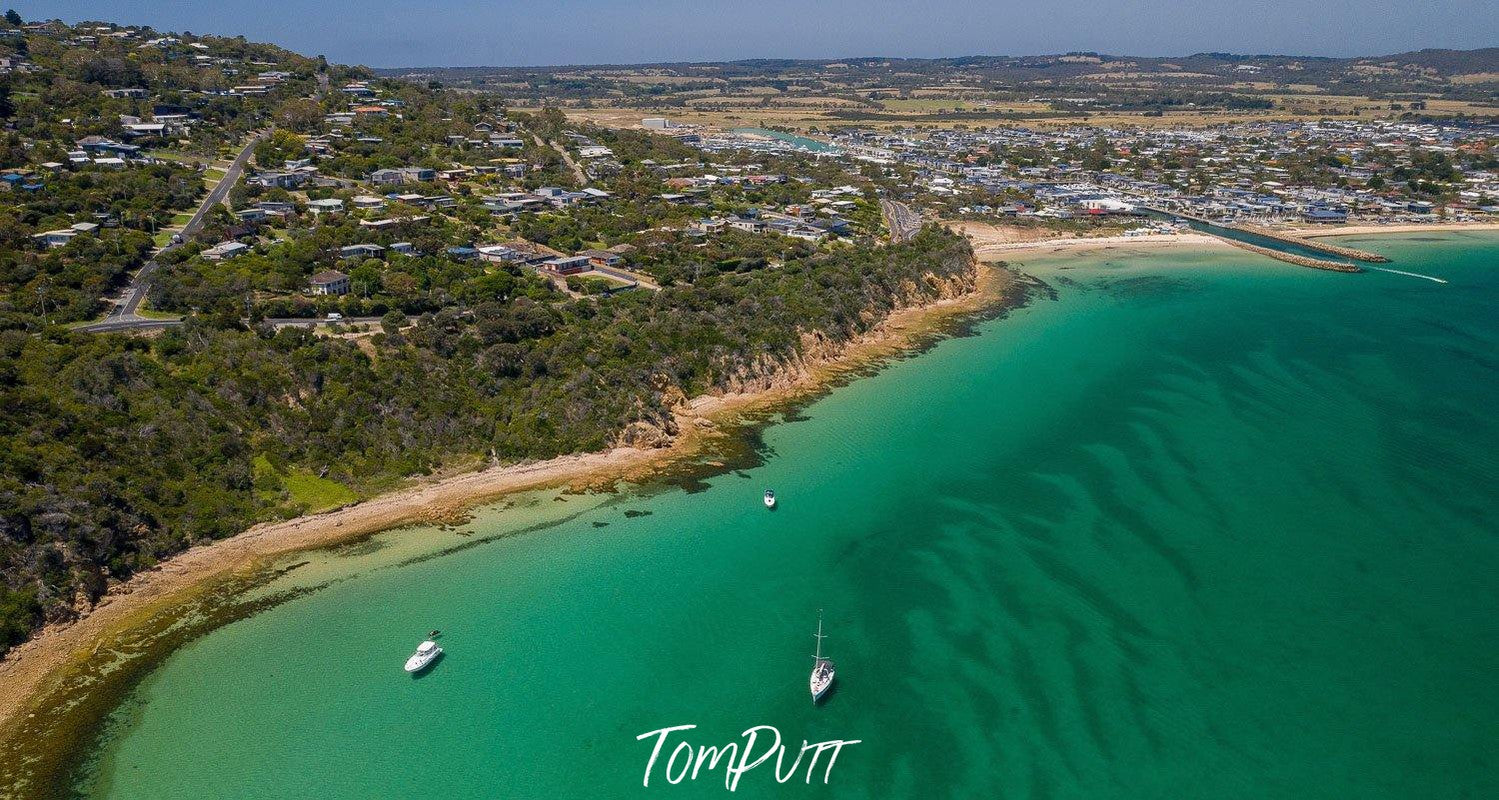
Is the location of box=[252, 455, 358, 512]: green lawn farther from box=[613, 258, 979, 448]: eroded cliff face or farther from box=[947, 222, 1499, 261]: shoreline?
box=[947, 222, 1499, 261]: shoreline

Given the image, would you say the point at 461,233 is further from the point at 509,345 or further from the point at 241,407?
the point at 241,407

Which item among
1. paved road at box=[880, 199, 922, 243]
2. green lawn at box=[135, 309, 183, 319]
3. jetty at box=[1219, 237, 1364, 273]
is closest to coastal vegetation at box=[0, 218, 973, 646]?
green lawn at box=[135, 309, 183, 319]

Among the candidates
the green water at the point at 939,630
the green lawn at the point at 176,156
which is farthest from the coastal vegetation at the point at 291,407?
the green lawn at the point at 176,156

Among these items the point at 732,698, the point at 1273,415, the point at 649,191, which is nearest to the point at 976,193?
the point at 649,191

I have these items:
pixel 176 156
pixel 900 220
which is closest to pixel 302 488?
pixel 176 156

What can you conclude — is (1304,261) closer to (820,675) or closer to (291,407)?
(820,675)

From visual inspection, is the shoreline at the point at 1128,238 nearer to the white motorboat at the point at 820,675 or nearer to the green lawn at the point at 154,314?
the white motorboat at the point at 820,675
